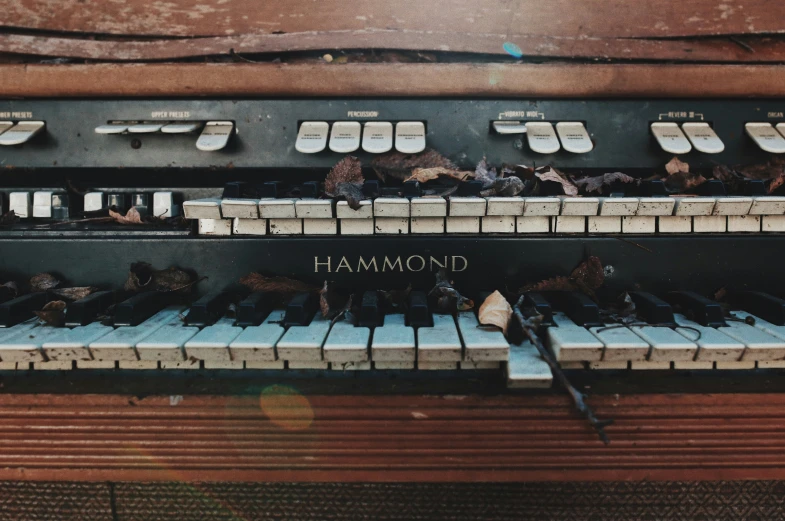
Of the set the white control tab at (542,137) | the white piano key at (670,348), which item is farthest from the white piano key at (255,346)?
the white control tab at (542,137)

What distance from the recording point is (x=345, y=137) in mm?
1329

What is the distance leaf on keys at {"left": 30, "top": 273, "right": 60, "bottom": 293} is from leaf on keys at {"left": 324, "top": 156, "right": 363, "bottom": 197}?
29.3 inches

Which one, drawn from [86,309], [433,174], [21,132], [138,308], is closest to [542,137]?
[433,174]

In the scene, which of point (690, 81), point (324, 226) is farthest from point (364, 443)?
point (690, 81)

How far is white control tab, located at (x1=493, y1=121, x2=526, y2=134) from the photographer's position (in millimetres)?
1327

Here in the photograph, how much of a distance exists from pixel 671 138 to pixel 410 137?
0.75 metres

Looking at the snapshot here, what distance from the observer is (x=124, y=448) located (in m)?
1.01

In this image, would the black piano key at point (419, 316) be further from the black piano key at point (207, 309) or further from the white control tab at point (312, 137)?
the white control tab at point (312, 137)

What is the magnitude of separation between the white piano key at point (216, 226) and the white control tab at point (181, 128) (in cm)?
35

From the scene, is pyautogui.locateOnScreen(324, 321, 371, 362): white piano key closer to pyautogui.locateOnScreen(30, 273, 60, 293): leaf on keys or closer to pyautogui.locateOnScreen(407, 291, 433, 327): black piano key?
pyautogui.locateOnScreen(407, 291, 433, 327): black piano key

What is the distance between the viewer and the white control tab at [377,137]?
1287mm

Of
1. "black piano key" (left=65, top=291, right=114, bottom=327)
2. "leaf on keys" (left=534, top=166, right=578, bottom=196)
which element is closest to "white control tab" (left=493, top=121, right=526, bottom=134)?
"leaf on keys" (left=534, top=166, right=578, bottom=196)

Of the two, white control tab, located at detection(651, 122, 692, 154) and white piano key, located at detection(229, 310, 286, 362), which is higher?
white control tab, located at detection(651, 122, 692, 154)

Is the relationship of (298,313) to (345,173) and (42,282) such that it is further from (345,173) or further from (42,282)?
(42,282)
